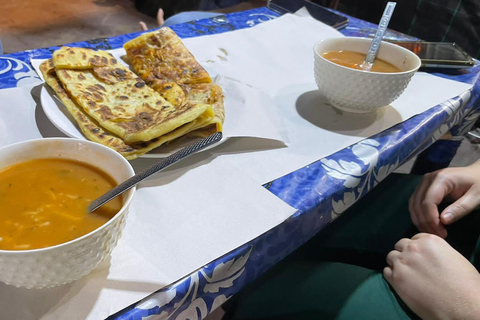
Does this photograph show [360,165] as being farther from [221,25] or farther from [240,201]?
[221,25]

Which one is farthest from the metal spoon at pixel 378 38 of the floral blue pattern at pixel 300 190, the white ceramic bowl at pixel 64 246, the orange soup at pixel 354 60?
the white ceramic bowl at pixel 64 246

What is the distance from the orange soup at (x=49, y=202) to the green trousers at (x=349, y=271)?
484 millimetres

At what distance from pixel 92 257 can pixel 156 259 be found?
10 cm

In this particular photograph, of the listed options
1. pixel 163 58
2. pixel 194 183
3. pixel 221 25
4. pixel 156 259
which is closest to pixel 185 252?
pixel 156 259

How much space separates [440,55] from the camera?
4.09 feet

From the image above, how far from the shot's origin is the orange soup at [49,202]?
1.35 feet

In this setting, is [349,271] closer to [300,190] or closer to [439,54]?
[300,190]

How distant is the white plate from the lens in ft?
2.23

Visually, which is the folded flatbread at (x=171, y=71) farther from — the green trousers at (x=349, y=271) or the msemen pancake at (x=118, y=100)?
the green trousers at (x=349, y=271)

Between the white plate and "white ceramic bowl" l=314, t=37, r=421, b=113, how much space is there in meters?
0.30

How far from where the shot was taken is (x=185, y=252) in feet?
1.73

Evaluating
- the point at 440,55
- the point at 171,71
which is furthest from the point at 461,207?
the point at 171,71

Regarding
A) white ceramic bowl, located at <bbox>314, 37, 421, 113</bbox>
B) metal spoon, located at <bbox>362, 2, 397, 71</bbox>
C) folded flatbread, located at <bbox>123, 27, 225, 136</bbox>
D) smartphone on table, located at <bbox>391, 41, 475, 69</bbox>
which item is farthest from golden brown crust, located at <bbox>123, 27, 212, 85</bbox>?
smartphone on table, located at <bbox>391, 41, 475, 69</bbox>

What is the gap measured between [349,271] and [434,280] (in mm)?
178
